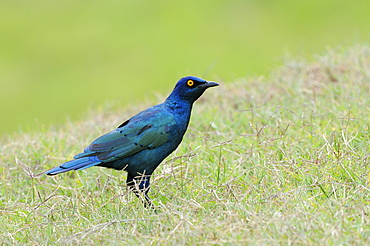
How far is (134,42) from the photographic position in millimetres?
13016

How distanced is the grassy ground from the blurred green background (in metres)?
4.87

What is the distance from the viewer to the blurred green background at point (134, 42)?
11.7 m

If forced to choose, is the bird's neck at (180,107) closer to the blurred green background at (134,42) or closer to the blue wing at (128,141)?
→ the blue wing at (128,141)

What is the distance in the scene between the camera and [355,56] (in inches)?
285

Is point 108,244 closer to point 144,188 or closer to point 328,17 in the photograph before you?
point 144,188

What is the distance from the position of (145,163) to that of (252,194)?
823 millimetres

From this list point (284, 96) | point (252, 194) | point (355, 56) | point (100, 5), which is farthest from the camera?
point (100, 5)

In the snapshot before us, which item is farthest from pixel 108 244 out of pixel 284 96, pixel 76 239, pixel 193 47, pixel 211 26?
pixel 211 26

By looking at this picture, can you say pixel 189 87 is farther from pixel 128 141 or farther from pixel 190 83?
pixel 128 141

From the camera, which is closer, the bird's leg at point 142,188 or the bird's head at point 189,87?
the bird's leg at point 142,188

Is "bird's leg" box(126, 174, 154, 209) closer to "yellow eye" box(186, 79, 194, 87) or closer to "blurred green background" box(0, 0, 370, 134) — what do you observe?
"yellow eye" box(186, 79, 194, 87)

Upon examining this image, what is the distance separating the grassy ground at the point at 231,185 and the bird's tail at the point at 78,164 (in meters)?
0.15

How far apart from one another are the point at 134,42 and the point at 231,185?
9.14 metres

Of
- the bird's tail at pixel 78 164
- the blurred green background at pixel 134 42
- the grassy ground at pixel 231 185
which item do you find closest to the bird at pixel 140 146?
the bird's tail at pixel 78 164
